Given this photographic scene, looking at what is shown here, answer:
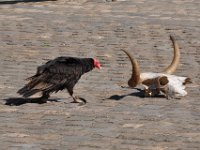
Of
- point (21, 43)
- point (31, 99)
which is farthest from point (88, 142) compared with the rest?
point (21, 43)

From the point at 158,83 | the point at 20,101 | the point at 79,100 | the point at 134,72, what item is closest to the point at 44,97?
the point at 20,101

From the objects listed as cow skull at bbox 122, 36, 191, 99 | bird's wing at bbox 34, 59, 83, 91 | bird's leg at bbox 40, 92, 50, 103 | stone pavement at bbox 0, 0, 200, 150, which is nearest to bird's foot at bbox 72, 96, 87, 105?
stone pavement at bbox 0, 0, 200, 150

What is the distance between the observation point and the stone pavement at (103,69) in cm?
793

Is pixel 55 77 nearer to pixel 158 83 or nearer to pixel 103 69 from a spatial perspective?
pixel 158 83

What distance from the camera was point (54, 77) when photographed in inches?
372

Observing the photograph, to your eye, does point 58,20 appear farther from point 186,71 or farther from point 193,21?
A: point 186,71

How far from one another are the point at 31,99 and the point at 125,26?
22.0ft

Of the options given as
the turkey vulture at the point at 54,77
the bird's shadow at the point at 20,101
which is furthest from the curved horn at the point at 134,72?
the bird's shadow at the point at 20,101

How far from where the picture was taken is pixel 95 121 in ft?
28.6

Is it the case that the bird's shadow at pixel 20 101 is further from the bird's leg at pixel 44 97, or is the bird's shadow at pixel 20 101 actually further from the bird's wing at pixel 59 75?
the bird's wing at pixel 59 75

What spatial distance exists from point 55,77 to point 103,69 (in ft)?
10.1

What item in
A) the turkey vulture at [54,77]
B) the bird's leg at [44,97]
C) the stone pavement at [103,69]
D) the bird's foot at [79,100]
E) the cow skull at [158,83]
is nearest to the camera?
the stone pavement at [103,69]

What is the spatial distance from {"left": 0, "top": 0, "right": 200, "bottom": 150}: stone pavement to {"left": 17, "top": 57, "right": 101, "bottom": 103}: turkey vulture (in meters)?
0.28

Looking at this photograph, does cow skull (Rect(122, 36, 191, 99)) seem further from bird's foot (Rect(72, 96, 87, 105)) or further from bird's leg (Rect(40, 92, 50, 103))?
bird's leg (Rect(40, 92, 50, 103))
